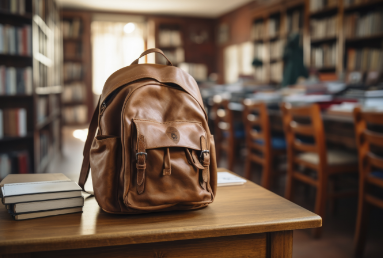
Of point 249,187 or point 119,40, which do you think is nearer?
point 249,187

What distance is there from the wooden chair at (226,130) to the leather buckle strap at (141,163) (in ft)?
7.94

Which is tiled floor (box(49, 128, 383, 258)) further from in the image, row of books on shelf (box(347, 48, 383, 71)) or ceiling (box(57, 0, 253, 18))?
ceiling (box(57, 0, 253, 18))

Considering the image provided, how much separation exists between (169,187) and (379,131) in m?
1.58

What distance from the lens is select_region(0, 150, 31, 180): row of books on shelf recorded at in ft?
9.63

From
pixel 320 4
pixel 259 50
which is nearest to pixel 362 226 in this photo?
pixel 320 4

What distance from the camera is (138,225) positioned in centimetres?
67

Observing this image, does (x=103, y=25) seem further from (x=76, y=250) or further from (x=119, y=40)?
(x=76, y=250)

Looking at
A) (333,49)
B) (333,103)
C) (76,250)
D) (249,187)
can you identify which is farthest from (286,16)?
(76,250)

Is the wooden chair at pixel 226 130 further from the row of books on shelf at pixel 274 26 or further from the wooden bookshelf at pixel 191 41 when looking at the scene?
the wooden bookshelf at pixel 191 41

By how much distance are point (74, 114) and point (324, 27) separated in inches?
231

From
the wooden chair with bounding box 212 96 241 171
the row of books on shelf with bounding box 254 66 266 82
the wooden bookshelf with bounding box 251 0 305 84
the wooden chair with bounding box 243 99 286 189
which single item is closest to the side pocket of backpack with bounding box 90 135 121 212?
the wooden chair with bounding box 243 99 286 189

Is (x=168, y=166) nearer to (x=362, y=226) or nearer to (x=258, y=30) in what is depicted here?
(x=362, y=226)

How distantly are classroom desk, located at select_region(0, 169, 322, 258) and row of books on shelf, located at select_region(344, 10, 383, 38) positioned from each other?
388 cm

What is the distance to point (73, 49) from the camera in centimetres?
817
